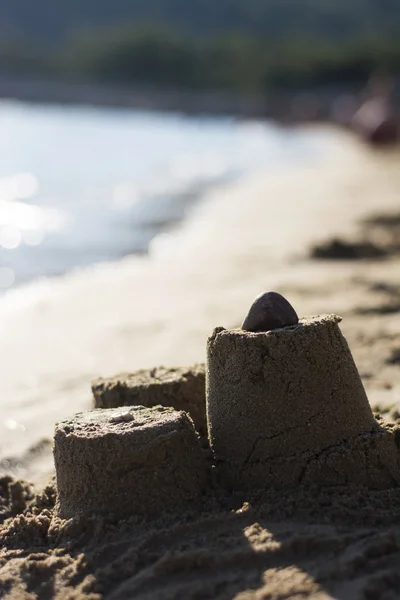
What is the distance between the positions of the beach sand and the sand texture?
15.8 inches

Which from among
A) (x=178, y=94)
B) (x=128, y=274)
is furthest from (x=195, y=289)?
(x=178, y=94)

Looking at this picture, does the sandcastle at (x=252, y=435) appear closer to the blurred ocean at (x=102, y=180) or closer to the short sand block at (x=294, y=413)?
the short sand block at (x=294, y=413)

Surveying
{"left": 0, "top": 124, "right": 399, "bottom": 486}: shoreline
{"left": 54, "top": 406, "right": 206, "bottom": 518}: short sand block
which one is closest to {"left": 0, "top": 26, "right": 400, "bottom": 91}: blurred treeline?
{"left": 0, "top": 124, "right": 399, "bottom": 486}: shoreline

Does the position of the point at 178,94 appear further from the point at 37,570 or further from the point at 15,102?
the point at 37,570

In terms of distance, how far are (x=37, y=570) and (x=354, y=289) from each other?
15.3ft

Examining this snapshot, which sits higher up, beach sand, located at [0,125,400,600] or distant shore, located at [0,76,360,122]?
distant shore, located at [0,76,360,122]

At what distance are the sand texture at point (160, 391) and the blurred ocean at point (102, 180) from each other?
18.2 feet

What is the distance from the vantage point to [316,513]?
9.49ft

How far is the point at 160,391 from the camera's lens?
354 cm

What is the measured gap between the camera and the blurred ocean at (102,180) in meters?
11.3

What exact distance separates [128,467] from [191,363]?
2262 millimetres

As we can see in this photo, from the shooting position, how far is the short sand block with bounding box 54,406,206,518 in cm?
297

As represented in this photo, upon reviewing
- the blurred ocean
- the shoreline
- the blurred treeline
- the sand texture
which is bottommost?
the sand texture

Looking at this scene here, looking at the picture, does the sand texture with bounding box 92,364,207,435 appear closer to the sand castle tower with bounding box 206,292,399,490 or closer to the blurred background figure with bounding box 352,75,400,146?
the sand castle tower with bounding box 206,292,399,490
